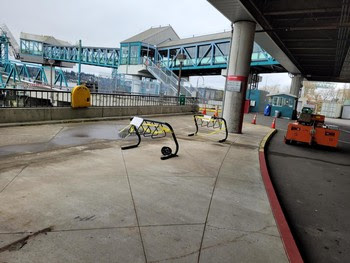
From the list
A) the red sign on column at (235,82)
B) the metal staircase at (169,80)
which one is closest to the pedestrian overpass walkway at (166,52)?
the metal staircase at (169,80)

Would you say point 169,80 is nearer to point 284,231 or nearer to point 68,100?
point 68,100

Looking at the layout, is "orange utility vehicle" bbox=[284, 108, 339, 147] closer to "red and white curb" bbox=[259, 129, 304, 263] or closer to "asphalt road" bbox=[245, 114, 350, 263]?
"asphalt road" bbox=[245, 114, 350, 263]

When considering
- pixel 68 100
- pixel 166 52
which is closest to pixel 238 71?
pixel 68 100

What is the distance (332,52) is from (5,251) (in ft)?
79.4

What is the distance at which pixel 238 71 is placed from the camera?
40.4 ft

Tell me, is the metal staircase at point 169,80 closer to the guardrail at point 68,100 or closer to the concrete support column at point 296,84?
the guardrail at point 68,100

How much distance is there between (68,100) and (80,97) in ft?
13.0

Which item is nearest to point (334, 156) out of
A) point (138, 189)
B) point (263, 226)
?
point (263, 226)

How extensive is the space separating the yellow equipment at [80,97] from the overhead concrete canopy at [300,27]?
6.64 meters

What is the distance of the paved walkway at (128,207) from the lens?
9.36 ft

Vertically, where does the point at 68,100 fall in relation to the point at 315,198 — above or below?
above

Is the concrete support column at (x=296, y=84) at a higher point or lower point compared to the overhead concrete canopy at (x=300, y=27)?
lower

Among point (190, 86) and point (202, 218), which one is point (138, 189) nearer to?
point (202, 218)

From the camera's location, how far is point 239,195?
476cm
